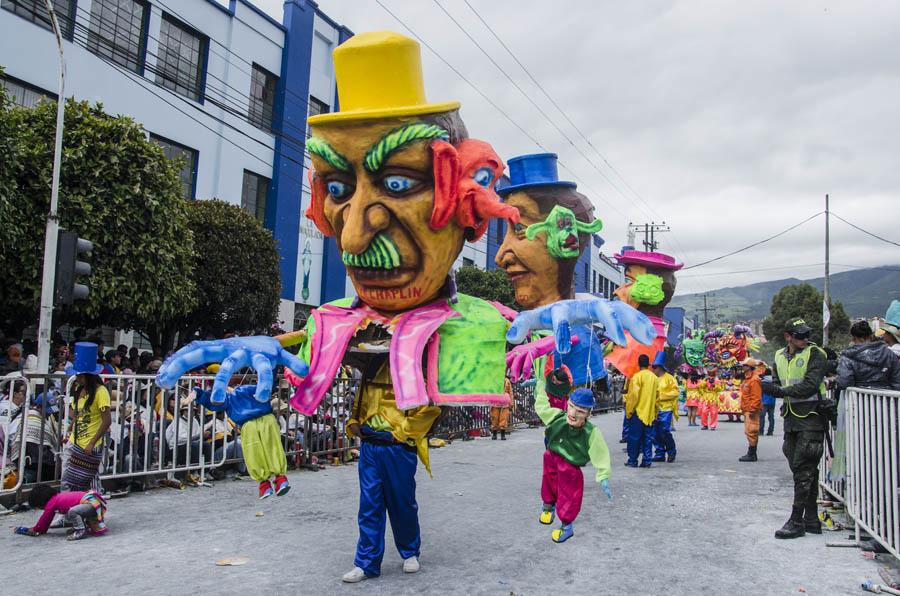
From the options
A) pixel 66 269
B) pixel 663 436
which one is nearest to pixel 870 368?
pixel 663 436

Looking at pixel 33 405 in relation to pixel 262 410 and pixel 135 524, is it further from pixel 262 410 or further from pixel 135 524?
pixel 262 410

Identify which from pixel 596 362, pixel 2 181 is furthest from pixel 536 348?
pixel 2 181

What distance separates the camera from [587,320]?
12.6ft

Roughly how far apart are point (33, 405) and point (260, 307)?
22.0 ft

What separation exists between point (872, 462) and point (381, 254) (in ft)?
12.9

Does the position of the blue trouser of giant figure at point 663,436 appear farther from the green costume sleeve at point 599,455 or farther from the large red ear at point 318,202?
the large red ear at point 318,202

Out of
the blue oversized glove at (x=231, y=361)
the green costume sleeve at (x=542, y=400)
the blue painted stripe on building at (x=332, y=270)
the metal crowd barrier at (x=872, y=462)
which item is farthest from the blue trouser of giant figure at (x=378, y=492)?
the blue painted stripe on building at (x=332, y=270)

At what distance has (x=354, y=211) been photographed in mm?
4125

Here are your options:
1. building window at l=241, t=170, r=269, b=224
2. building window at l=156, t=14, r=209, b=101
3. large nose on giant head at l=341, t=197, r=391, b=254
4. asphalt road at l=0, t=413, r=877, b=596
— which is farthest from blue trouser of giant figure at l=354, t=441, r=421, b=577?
building window at l=241, t=170, r=269, b=224

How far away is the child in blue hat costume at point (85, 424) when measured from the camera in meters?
6.00

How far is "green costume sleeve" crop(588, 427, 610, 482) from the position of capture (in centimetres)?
401

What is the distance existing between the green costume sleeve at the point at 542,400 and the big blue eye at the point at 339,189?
162 cm

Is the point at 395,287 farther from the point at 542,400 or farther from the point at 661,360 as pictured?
the point at 661,360

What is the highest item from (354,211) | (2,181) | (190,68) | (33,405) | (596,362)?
(190,68)
